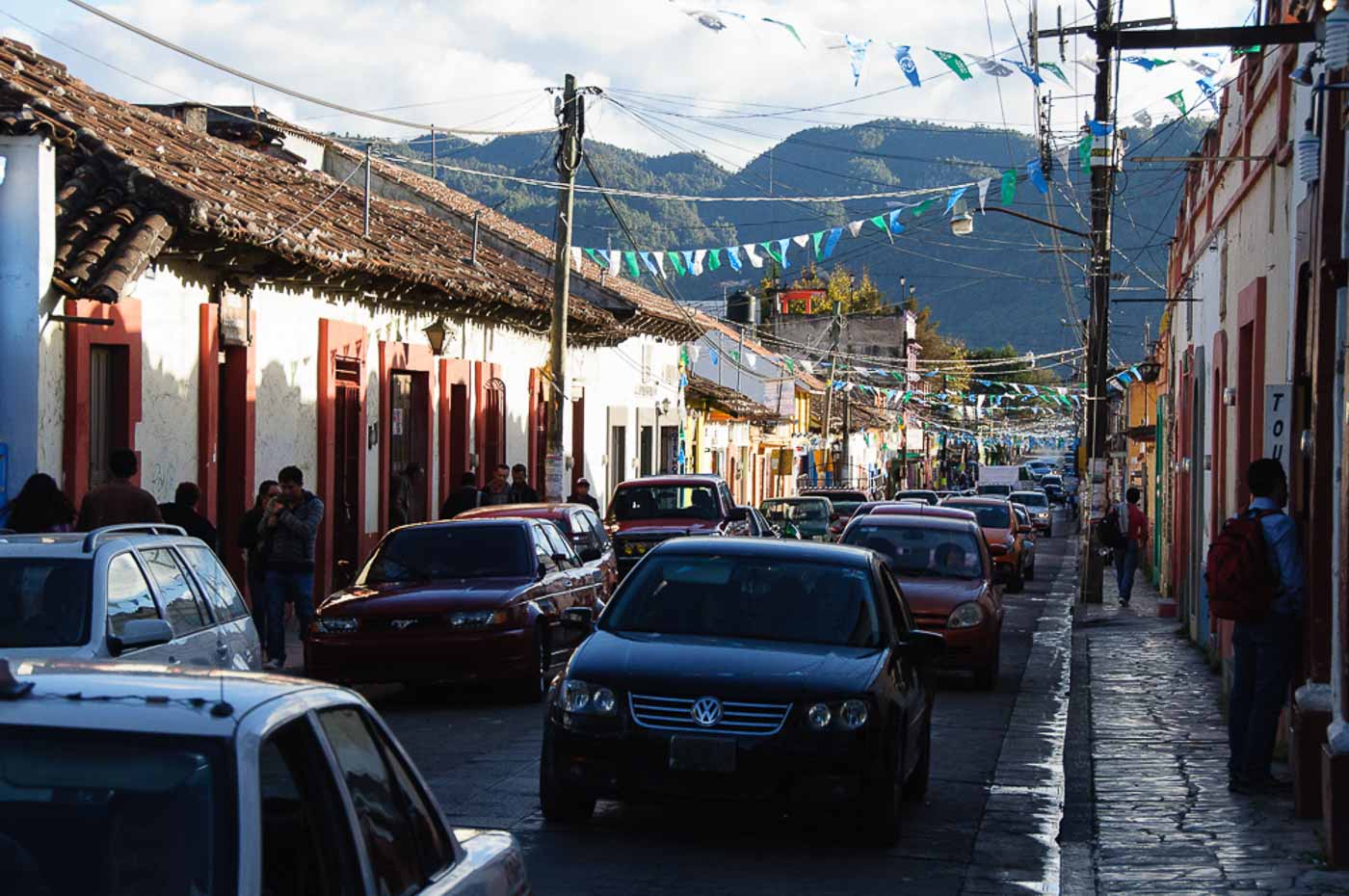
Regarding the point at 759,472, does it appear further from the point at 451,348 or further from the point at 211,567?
the point at 211,567

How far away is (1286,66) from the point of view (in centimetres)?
1386

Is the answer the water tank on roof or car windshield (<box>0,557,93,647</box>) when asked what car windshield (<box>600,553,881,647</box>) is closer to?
car windshield (<box>0,557,93,647</box>)

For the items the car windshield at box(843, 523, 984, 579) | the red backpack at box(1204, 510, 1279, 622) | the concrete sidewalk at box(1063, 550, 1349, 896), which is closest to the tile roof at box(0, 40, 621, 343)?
the car windshield at box(843, 523, 984, 579)

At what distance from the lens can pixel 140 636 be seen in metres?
8.74

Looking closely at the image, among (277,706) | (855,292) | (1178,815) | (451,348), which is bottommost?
(1178,815)

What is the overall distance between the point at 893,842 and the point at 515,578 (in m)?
7.04

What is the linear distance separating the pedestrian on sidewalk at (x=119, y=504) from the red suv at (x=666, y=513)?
11503 mm

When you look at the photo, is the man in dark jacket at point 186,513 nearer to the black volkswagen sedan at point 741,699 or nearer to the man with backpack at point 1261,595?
the black volkswagen sedan at point 741,699

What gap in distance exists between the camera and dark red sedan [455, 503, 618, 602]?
19125 millimetres

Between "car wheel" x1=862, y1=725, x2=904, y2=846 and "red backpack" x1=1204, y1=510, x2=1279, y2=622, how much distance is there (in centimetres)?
251

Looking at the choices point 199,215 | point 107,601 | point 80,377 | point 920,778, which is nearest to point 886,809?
point 920,778

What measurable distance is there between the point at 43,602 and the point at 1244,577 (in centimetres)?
665

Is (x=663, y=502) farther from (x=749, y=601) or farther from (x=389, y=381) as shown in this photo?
(x=749, y=601)

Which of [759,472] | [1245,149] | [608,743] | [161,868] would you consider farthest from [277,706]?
[759,472]
